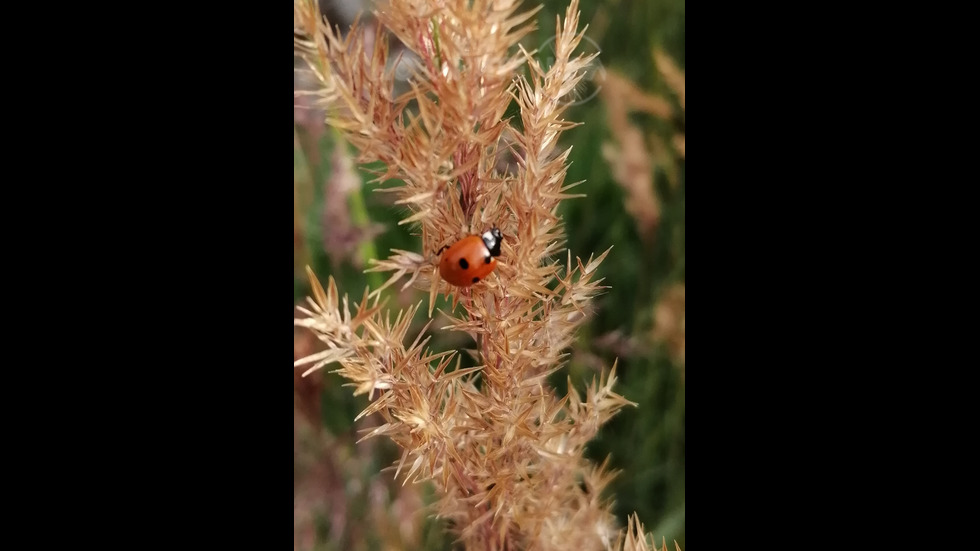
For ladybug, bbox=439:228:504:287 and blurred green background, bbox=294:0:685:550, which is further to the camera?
blurred green background, bbox=294:0:685:550

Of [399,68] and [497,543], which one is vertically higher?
[399,68]

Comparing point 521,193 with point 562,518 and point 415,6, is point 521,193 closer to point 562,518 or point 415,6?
point 415,6

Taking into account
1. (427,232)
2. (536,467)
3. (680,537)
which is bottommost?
(680,537)
